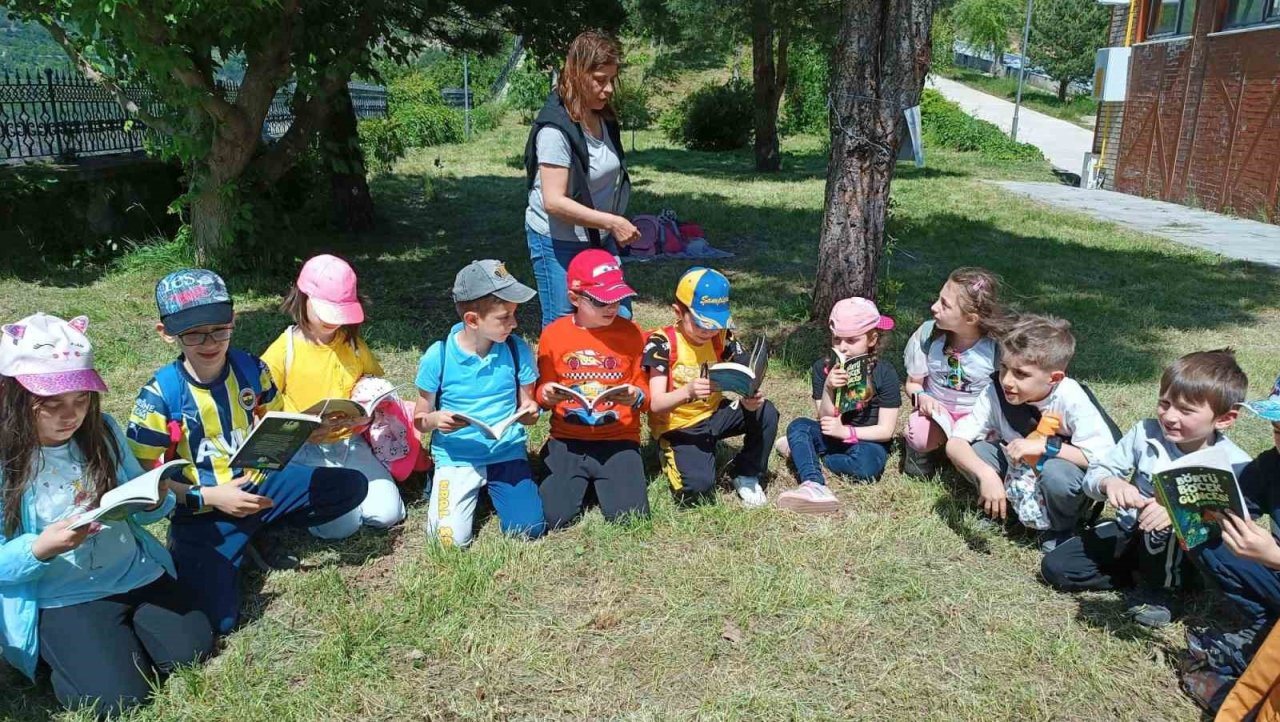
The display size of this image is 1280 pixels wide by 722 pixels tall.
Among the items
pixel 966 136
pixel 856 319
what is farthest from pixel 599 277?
pixel 966 136

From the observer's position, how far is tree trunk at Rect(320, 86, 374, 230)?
8.95 meters

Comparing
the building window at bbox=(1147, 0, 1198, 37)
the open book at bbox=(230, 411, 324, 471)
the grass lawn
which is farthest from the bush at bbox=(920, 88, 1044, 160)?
the open book at bbox=(230, 411, 324, 471)

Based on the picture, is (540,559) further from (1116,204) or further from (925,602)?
(1116,204)

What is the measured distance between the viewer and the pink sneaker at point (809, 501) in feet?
12.9

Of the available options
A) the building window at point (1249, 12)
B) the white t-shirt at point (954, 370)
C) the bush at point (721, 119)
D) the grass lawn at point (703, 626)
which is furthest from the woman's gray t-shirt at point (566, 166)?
the bush at point (721, 119)

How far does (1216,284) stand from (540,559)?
8.17m

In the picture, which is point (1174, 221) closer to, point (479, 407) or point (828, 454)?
point (828, 454)

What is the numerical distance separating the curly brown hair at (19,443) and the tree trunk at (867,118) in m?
4.42

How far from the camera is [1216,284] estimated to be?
8680 mm

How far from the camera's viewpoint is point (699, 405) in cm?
410

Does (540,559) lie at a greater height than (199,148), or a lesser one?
lesser

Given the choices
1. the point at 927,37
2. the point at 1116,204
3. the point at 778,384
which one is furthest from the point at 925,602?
the point at 1116,204

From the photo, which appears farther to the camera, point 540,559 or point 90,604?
point 540,559

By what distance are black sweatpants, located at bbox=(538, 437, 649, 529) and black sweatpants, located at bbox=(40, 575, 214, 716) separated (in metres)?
1.43
